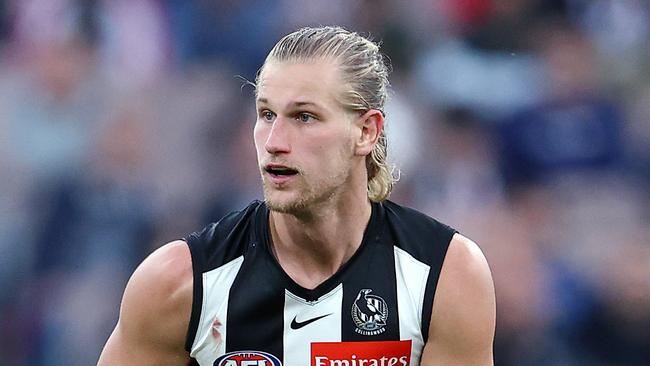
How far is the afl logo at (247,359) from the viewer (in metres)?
3.58

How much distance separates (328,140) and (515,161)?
3115 millimetres

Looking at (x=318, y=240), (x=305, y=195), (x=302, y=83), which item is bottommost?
(x=318, y=240)

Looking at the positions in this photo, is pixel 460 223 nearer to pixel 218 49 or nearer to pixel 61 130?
pixel 218 49

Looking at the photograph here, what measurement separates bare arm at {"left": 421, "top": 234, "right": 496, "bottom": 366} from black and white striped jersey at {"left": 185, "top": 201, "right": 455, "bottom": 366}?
0.03 meters

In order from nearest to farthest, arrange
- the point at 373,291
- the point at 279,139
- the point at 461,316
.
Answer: the point at 279,139
the point at 461,316
the point at 373,291

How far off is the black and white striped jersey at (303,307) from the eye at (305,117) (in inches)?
17.2

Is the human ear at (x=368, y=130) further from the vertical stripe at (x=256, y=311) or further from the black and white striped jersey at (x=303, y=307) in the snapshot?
the vertical stripe at (x=256, y=311)

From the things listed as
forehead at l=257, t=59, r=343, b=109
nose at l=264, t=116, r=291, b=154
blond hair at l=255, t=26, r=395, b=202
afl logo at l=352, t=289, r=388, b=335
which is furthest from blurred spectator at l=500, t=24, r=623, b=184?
nose at l=264, t=116, r=291, b=154

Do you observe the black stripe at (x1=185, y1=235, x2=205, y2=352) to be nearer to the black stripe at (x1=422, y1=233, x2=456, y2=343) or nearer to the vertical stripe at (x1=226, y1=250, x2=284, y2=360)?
the vertical stripe at (x1=226, y1=250, x2=284, y2=360)

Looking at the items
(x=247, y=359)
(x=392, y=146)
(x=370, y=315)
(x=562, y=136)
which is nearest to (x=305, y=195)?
(x=370, y=315)

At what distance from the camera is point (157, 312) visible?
3484 millimetres

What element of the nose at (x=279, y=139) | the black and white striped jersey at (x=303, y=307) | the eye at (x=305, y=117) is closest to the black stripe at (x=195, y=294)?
the black and white striped jersey at (x=303, y=307)

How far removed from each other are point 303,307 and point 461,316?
49 cm

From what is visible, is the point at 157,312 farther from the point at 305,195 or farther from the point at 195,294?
the point at 305,195
